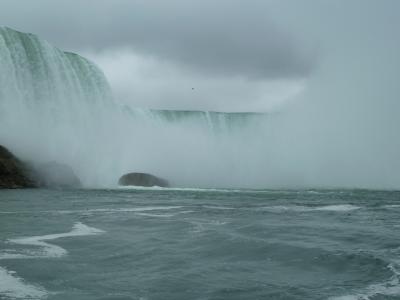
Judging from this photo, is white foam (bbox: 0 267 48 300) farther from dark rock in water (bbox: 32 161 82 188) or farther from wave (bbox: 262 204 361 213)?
dark rock in water (bbox: 32 161 82 188)

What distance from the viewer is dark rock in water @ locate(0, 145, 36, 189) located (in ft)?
133

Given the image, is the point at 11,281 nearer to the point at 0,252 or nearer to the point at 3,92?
the point at 0,252

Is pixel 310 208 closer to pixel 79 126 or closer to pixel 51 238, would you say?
pixel 51 238

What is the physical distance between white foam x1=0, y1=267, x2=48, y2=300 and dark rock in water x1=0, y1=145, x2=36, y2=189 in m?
31.8

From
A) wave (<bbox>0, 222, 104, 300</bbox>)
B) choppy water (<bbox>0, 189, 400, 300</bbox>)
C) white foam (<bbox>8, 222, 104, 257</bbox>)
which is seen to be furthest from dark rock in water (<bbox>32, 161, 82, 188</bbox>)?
white foam (<bbox>8, 222, 104, 257</bbox>)

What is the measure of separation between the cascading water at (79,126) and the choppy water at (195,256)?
3009cm

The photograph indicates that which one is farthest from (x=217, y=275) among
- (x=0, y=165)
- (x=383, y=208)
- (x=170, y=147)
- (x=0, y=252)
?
(x=170, y=147)

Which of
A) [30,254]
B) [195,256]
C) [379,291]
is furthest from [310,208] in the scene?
[379,291]

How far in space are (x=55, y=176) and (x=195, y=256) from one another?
34614 mm

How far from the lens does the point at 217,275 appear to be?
34.2ft

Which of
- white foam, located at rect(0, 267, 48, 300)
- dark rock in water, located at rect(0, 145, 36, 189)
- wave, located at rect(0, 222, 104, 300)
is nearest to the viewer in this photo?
white foam, located at rect(0, 267, 48, 300)

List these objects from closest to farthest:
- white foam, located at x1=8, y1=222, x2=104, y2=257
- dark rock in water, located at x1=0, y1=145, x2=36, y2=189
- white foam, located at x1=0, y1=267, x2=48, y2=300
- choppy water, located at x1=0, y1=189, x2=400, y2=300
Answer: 1. white foam, located at x1=0, y1=267, x2=48, y2=300
2. choppy water, located at x1=0, y1=189, x2=400, y2=300
3. white foam, located at x1=8, y1=222, x2=104, y2=257
4. dark rock in water, located at x1=0, y1=145, x2=36, y2=189

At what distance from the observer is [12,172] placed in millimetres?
41781

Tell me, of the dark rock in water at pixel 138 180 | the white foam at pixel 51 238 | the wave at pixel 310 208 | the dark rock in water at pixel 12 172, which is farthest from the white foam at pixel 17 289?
the dark rock in water at pixel 138 180
